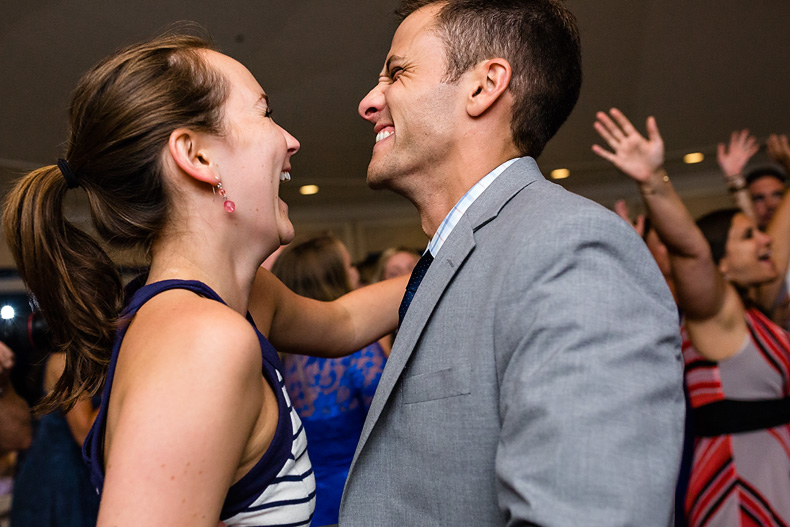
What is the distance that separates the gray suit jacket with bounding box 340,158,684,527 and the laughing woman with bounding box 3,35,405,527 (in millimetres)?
176

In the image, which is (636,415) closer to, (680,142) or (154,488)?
(154,488)

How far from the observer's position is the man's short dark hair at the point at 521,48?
4.18 feet

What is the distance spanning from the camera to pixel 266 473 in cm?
97

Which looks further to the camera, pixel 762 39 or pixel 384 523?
pixel 762 39

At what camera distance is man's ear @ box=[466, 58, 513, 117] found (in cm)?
124

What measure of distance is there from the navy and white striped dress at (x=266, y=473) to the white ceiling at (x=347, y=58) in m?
2.63

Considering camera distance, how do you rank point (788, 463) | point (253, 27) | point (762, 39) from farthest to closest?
point (762, 39) < point (253, 27) < point (788, 463)

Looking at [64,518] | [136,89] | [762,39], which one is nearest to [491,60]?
[136,89]

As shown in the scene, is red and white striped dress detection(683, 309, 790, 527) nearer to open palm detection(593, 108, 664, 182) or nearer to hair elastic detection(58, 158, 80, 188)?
open palm detection(593, 108, 664, 182)

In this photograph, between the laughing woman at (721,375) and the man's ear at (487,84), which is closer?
the man's ear at (487,84)

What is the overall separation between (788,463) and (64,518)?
8.18ft

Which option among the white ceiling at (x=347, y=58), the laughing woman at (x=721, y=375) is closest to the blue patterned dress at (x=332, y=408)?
the laughing woman at (x=721, y=375)

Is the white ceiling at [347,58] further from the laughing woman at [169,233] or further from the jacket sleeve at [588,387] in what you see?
the jacket sleeve at [588,387]

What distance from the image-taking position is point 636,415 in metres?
0.73
